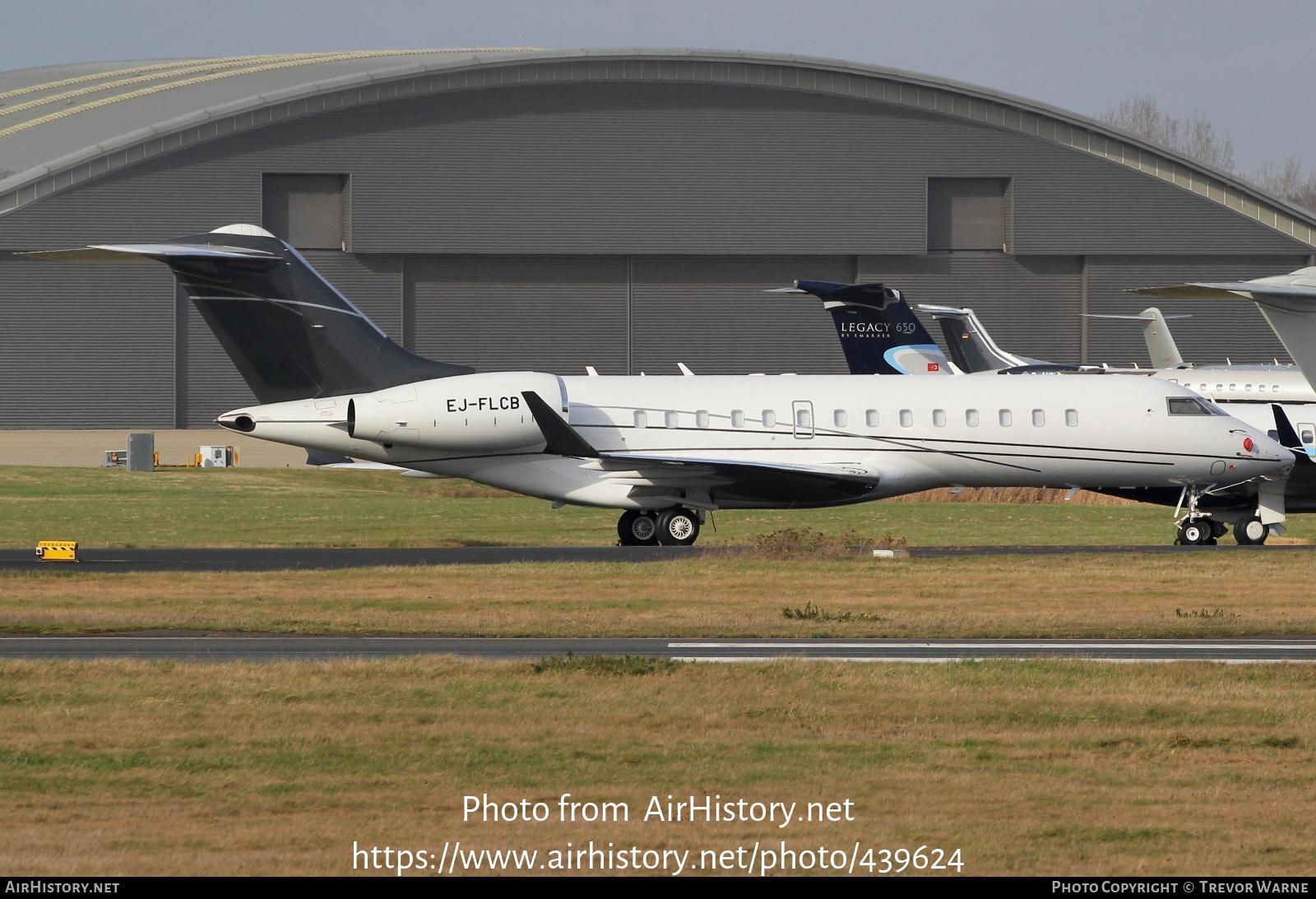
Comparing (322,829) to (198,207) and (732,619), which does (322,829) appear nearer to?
(732,619)

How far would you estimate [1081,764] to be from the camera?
1169 centimetres

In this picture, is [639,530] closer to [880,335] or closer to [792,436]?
[792,436]

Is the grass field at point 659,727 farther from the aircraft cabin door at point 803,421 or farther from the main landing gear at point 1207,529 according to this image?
the main landing gear at point 1207,529

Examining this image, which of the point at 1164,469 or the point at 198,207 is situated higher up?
the point at 198,207

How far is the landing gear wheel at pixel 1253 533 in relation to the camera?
Answer: 31844mm

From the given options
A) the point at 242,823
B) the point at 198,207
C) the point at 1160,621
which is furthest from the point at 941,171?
the point at 242,823

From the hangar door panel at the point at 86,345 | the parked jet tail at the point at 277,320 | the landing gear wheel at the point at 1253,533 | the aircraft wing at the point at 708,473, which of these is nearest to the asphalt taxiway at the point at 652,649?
the aircraft wing at the point at 708,473

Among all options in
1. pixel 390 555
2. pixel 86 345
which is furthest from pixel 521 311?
pixel 390 555

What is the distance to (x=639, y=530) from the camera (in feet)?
104

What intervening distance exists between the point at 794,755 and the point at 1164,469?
21729 mm

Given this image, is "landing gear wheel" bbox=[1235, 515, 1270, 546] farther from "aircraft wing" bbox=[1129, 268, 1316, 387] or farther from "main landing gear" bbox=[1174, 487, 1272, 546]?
"aircraft wing" bbox=[1129, 268, 1316, 387]

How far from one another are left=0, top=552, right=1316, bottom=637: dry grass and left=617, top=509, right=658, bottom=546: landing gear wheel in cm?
444

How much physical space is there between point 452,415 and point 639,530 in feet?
13.0

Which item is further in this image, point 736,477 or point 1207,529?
point 1207,529
